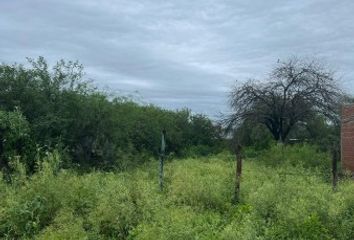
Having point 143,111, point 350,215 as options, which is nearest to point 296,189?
point 350,215

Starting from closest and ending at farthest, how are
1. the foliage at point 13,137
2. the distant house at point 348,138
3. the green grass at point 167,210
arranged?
the green grass at point 167,210 → the foliage at point 13,137 → the distant house at point 348,138

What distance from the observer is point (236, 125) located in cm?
3588

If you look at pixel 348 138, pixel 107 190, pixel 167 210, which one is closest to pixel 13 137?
pixel 107 190

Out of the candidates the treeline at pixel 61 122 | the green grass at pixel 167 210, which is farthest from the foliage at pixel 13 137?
the green grass at pixel 167 210

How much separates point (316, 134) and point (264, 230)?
26.7 meters

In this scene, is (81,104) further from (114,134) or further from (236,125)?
(236,125)

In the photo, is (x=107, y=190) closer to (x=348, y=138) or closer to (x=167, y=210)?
(x=167, y=210)

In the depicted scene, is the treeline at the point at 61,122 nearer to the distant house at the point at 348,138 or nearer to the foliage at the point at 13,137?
the foliage at the point at 13,137

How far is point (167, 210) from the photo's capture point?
9.68 meters

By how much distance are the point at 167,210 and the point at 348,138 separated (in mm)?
18960

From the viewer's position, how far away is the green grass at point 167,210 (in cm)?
885

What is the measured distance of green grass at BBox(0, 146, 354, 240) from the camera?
8852 mm

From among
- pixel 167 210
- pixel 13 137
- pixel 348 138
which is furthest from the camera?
pixel 348 138

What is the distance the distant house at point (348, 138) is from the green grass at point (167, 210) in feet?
46.1
